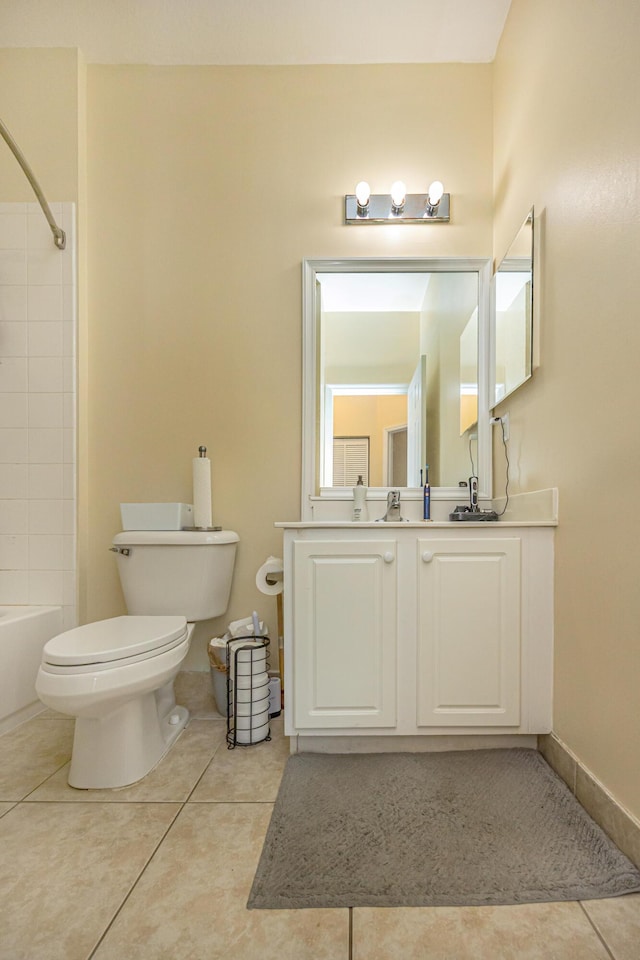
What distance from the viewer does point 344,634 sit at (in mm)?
1630

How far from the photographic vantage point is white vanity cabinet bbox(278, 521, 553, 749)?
161cm

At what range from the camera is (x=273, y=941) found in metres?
0.97

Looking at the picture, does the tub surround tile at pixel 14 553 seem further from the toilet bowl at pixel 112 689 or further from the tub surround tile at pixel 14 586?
the toilet bowl at pixel 112 689

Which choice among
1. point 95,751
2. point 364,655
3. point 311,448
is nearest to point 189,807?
point 95,751

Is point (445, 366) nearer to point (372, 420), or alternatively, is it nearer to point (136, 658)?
point (372, 420)

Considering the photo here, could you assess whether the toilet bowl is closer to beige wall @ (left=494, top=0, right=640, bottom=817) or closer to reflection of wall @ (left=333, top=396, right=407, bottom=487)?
reflection of wall @ (left=333, top=396, right=407, bottom=487)

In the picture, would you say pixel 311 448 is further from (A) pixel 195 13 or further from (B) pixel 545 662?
(A) pixel 195 13

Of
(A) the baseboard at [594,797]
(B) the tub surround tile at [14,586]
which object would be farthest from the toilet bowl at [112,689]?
(A) the baseboard at [594,797]

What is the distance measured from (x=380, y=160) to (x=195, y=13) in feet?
2.87

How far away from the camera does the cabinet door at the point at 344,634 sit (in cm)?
162

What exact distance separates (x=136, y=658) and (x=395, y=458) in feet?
4.00

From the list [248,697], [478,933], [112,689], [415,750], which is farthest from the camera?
[248,697]

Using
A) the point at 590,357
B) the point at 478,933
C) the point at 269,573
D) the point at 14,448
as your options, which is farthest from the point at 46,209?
the point at 478,933

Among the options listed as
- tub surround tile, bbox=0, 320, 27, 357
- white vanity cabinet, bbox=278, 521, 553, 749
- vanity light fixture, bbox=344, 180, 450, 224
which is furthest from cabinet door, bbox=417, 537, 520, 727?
tub surround tile, bbox=0, 320, 27, 357
